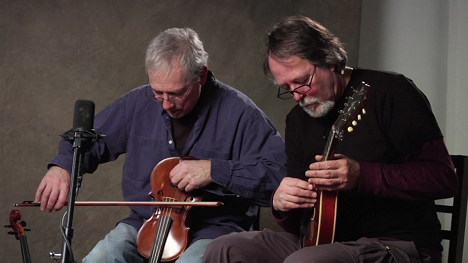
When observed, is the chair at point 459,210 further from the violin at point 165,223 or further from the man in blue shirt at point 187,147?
the violin at point 165,223

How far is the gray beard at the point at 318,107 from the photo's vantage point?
85.8 inches

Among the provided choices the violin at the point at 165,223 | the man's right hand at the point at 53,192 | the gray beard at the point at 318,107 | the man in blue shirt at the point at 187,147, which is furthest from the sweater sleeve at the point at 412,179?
the man's right hand at the point at 53,192

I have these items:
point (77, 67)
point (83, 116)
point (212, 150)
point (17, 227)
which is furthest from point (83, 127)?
point (77, 67)

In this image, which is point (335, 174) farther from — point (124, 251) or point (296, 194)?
point (124, 251)

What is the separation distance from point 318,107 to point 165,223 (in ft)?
2.29

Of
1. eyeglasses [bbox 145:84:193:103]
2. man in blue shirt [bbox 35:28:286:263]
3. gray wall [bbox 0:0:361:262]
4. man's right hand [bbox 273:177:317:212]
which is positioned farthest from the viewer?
gray wall [bbox 0:0:361:262]

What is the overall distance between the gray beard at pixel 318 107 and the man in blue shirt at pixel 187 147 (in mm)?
358

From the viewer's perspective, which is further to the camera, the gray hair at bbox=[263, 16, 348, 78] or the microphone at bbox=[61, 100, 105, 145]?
the gray hair at bbox=[263, 16, 348, 78]

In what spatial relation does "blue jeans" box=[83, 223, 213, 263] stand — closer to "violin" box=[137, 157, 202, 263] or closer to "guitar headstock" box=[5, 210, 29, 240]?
"violin" box=[137, 157, 202, 263]

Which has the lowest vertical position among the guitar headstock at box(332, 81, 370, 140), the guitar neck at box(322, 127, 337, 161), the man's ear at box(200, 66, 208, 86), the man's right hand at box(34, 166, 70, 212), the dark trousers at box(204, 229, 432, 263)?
the dark trousers at box(204, 229, 432, 263)

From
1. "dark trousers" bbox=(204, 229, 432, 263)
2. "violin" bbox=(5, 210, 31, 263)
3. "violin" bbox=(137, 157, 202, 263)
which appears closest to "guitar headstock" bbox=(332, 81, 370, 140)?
"dark trousers" bbox=(204, 229, 432, 263)

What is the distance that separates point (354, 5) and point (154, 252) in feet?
8.32

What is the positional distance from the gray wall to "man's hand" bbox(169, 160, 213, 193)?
1.53 m

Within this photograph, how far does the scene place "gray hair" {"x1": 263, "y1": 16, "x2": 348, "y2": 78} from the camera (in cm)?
218
